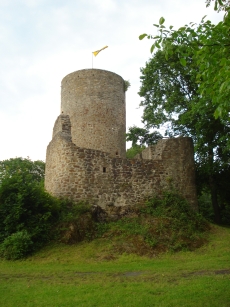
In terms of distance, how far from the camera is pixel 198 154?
60.0 ft

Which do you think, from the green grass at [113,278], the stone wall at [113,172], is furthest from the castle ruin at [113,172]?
the green grass at [113,278]

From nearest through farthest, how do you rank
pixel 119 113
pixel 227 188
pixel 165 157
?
1. pixel 165 157
2. pixel 227 188
3. pixel 119 113

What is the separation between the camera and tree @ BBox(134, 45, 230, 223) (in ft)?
55.0

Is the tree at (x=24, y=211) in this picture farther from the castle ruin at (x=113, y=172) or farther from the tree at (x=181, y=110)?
the tree at (x=181, y=110)

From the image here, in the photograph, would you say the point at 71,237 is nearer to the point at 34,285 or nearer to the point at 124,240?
the point at 124,240

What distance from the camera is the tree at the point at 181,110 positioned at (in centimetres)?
1677

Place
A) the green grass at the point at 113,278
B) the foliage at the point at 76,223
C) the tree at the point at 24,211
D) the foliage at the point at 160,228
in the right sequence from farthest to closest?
the foliage at the point at 76,223 → the foliage at the point at 160,228 → the tree at the point at 24,211 → the green grass at the point at 113,278

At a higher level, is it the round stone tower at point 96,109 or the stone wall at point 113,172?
the round stone tower at point 96,109

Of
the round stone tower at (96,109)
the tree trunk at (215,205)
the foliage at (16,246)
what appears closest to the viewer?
the foliage at (16,246)

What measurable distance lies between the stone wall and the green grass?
2.74 meters

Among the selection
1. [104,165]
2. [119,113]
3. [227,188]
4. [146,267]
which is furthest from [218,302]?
[119,113]

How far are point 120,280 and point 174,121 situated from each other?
456 inches

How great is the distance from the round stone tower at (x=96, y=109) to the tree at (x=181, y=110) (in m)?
1.65

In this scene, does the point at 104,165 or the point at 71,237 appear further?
the point at 104,165
